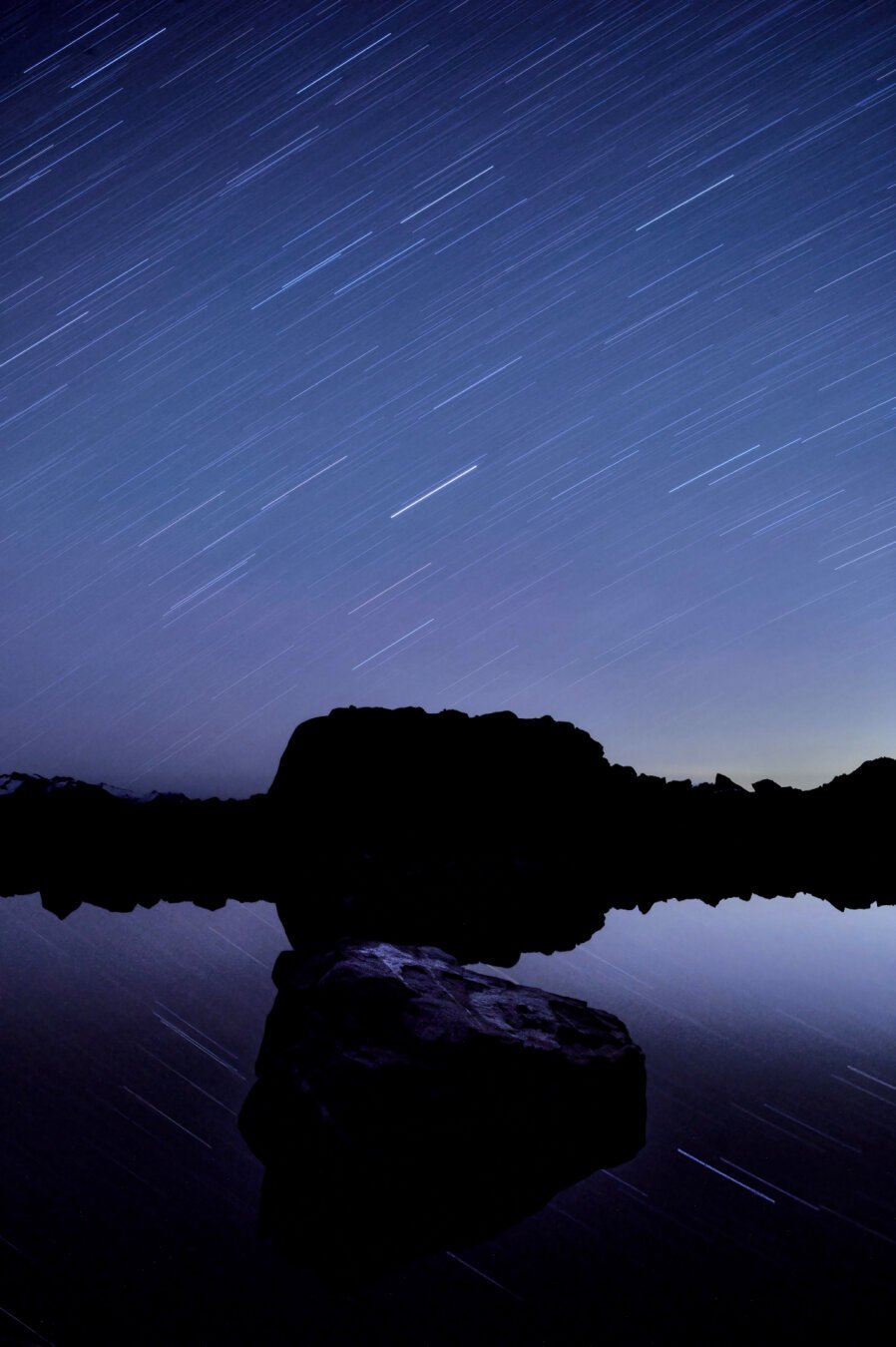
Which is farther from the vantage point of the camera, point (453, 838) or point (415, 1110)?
point (453, 838)

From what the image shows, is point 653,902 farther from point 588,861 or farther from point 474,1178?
point 474,1178

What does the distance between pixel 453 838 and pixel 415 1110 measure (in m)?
3.60

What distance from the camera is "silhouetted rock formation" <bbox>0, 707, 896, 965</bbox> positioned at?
18.6 ft

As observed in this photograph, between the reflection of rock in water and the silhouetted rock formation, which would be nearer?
the reflection of rock in water

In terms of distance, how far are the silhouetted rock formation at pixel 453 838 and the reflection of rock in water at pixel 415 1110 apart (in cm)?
261

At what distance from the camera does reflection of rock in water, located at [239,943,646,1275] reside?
219cm

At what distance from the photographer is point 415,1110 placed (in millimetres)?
2326

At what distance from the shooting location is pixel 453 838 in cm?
592

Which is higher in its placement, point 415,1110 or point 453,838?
point 453,838

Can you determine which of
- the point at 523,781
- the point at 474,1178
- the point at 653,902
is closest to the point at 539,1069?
the point at 474,1178

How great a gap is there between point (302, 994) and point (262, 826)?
3190mm

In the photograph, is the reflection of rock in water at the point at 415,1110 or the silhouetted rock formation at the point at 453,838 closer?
the reflection of rock in water at the point at 415,1110

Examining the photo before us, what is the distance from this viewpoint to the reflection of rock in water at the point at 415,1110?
7.18 feet

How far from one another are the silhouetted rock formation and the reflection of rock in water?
261cm
